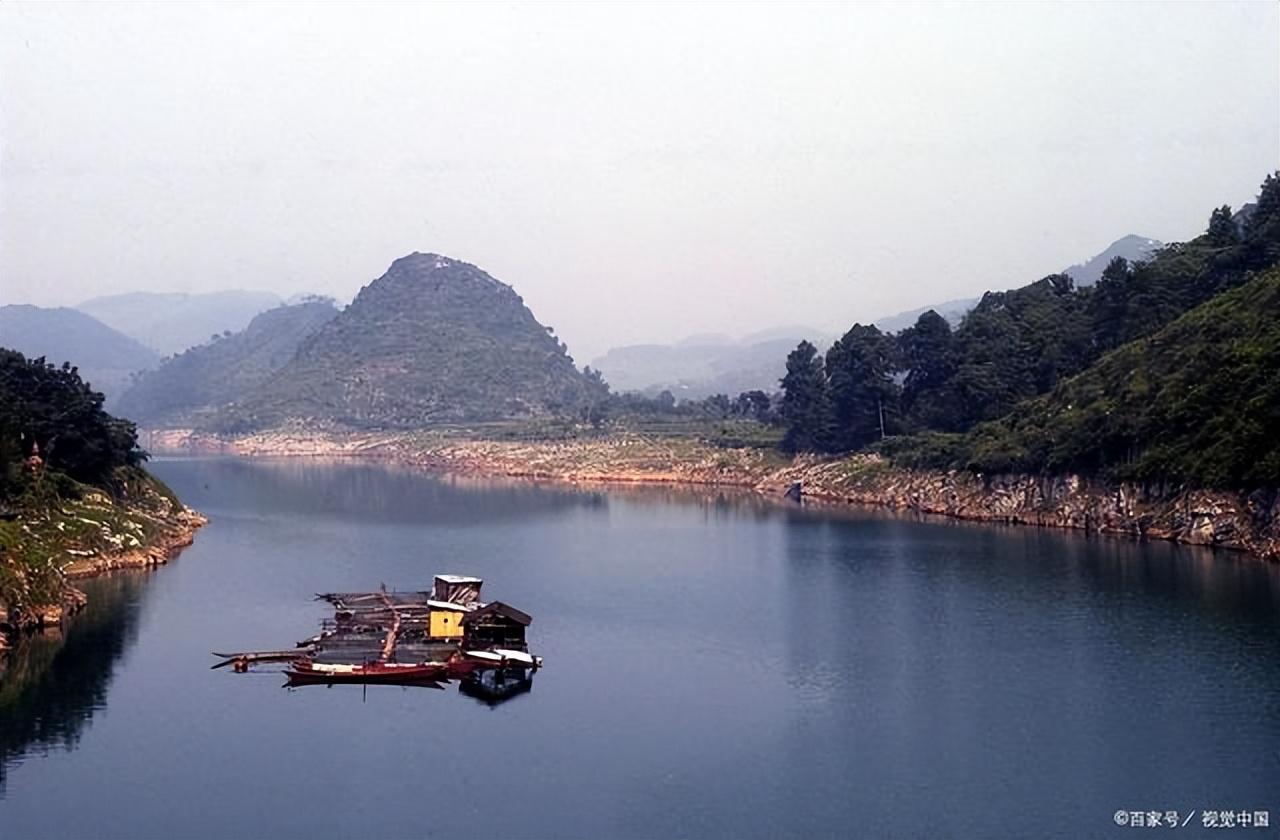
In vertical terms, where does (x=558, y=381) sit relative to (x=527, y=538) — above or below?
above

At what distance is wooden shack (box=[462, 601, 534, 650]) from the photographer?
144 feet

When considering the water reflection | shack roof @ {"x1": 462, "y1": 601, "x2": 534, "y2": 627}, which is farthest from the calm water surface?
shack roof @ {"x1": 462, "y1": 601, "x2": 534, "y2": 627}

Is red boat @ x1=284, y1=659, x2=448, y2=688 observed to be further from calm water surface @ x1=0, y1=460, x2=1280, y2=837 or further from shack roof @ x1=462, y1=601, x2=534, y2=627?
shack roof @ x1=462, y1=601, x2=534, y2=627

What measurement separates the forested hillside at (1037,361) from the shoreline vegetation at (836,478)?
4.12 feet

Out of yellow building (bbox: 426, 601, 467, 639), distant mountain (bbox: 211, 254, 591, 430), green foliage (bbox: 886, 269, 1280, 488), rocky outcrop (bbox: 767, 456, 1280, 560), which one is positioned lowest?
yellow building (bbox: 426, 601, 467, 639)

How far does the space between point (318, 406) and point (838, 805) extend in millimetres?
162514

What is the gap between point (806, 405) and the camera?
10612 cm

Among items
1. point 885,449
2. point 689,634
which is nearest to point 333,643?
point 689,634

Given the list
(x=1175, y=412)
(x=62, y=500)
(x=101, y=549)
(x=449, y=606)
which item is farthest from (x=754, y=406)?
(x=449, y=606)

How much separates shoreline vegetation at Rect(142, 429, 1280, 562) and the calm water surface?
2930mm

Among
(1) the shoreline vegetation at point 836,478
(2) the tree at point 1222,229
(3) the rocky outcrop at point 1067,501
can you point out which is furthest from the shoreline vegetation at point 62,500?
(2) the tree at point 1222,229

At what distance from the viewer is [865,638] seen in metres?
44.3

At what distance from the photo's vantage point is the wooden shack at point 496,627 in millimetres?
43906

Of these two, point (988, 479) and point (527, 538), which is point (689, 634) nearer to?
point (527, 538)
